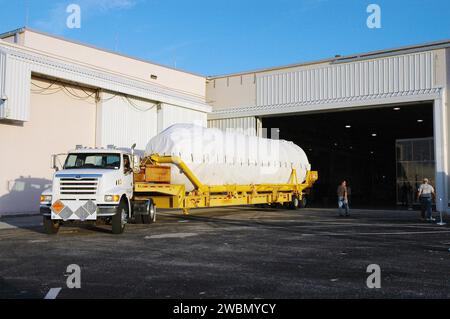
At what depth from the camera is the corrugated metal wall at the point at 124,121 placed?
26.0 m

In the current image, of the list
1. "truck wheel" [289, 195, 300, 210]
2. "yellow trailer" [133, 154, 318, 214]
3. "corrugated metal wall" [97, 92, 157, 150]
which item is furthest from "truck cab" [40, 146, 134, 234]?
"truck wheel" [289, 195, 300, 210]

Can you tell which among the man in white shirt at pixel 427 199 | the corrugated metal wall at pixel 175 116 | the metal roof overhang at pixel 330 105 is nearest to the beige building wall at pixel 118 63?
the corrugated metal wall at pixel 175 116

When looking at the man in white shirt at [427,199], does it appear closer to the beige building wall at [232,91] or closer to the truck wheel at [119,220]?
the truck wheel at [119,220]

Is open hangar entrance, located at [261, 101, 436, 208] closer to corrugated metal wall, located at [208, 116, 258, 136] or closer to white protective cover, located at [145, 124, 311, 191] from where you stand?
corrugated metal wall, located at [208, 116, 258, 136]

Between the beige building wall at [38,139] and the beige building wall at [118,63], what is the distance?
5.83 ft

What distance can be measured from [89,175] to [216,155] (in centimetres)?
675

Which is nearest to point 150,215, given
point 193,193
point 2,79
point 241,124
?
point 193,193

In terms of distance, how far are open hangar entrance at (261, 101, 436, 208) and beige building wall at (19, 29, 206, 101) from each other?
635cm

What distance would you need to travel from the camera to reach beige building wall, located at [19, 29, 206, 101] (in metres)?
23.5

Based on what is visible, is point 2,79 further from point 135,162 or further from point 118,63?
point 135,162

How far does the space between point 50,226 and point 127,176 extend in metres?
3.00

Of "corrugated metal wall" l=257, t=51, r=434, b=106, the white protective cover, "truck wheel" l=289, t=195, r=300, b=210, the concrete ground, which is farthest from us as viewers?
"truck wheel" l=289, t=195, r=300, b=210
